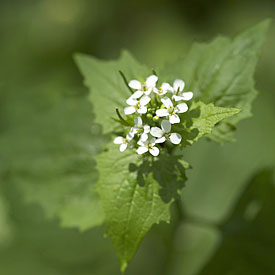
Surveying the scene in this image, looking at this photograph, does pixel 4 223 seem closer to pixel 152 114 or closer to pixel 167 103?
pixel 152 114

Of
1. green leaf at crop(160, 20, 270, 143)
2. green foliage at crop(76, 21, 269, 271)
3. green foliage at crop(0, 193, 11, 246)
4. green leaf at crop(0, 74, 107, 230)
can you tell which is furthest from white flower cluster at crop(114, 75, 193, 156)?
green foliage at crop(0, 193, 11, 246)

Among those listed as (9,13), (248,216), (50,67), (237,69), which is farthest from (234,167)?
(9,13)

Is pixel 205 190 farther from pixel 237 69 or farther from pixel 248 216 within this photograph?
pixel 237 69

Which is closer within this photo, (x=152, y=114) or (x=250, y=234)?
(x=152, y=114)

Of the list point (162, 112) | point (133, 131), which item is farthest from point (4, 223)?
point (162, 112)

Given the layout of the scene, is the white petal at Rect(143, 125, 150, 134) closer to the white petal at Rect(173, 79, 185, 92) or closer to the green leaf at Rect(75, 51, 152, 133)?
the white petal at Rect(173, 79, 185, 92)

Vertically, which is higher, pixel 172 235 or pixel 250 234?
pixel 250 234

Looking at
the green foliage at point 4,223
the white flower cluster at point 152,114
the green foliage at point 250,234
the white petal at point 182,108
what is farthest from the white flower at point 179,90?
the green foliage at point 4,223
